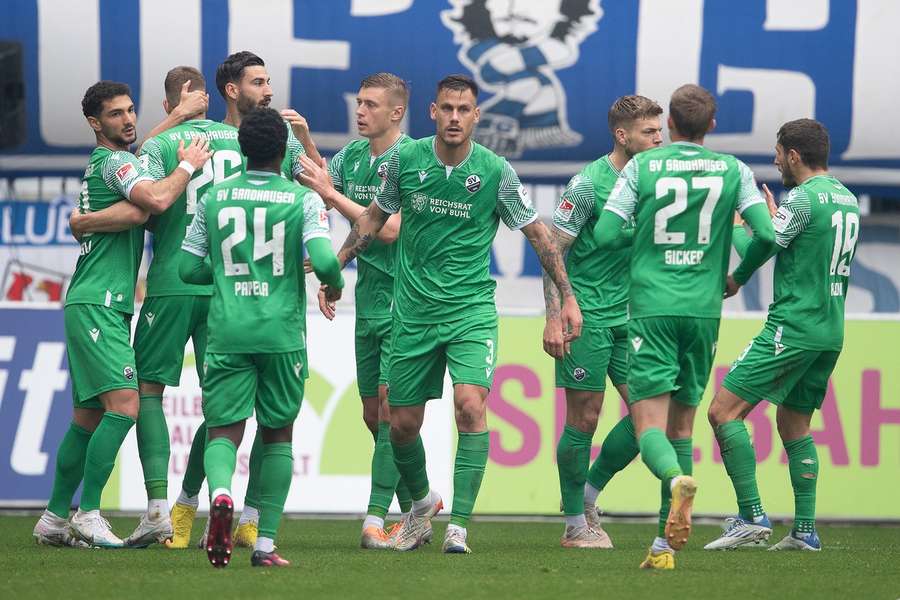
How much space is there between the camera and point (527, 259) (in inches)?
551

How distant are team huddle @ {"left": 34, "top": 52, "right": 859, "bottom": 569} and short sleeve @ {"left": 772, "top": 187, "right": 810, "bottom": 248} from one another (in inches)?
0.6

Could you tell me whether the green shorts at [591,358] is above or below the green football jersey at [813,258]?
below

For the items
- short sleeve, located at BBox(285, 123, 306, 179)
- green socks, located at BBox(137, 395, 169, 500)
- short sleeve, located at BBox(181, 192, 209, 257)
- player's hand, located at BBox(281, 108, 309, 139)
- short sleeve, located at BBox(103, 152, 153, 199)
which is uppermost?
player's hand, located at BBox(281, 108, 309, 139)

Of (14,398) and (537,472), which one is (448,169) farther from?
(14,398)

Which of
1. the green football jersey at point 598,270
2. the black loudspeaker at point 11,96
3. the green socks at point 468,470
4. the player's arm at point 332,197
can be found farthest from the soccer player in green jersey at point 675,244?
the black loudspeaker at point 11,96

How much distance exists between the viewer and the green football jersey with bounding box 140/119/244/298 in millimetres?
8477

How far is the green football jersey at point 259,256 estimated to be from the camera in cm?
707

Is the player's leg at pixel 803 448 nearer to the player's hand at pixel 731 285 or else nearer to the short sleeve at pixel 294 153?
the player's hand at pixel 731 285

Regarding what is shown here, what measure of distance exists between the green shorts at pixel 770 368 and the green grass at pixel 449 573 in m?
0.87

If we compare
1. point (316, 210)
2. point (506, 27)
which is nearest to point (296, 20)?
point (506, 27)

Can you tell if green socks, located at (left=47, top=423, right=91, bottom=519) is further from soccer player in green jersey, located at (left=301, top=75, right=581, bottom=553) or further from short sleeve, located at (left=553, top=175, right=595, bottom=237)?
short sleeve, located at (left=553, top=175, right=595, bottom=237)

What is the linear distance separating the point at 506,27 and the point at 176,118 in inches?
177

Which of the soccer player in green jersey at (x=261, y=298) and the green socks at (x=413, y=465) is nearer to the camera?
the soccer player in green jersey at (x=261, y=298)

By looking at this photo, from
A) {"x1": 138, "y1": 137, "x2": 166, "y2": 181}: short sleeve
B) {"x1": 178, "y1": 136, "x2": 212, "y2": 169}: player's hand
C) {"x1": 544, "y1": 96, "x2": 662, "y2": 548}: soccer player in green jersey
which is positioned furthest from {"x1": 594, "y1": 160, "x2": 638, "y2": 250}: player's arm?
{"x1": 138, "y1": 137, "x2": 166, "y2": 181}: short sleeve
